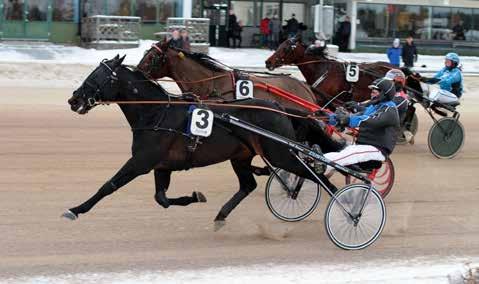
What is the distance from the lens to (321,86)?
11.9 metres

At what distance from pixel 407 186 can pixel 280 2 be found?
2615 cm

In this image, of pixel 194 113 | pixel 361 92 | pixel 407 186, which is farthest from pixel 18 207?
pixel 361 92

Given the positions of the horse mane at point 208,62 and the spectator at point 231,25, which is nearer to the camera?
the horse mane at point 208,62

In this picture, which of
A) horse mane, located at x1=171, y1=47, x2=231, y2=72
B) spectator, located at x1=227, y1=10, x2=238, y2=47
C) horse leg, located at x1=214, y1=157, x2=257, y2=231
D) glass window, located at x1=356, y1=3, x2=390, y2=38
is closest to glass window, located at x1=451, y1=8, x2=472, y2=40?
glass window, located at x1=356, y1=3, x2=390, y2=38

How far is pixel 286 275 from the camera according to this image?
5.98 m

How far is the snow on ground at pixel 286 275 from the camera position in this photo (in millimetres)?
5727

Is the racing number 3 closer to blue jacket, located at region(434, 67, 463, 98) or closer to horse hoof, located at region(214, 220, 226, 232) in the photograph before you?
horse hoof, located at region(214, 220, 226, 232)

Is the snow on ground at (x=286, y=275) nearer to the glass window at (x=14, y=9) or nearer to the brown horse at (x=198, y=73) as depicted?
the brown horse at (x=198, y=73)

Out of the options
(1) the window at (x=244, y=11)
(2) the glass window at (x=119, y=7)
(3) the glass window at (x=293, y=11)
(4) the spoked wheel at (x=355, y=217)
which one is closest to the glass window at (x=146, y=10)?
(2) the glass window at (x=119, y=7)

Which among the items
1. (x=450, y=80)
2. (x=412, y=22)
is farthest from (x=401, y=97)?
(x=412, y=22)

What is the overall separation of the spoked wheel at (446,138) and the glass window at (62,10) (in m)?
21.4

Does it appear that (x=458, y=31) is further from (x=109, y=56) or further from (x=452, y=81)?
(x=452, y=81)

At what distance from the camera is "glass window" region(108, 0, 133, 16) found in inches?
1194

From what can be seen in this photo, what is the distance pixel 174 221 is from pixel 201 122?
1392mm
